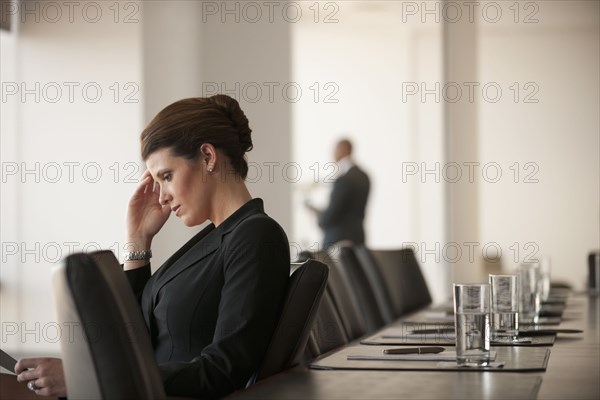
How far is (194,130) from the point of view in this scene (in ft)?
5.78

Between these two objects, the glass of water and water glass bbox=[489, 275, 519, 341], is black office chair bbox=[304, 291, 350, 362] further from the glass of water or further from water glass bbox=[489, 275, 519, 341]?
the glass of water

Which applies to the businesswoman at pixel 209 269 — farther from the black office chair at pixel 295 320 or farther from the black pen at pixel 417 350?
the black pen at pixel 417 350

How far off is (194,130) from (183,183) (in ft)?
0.35

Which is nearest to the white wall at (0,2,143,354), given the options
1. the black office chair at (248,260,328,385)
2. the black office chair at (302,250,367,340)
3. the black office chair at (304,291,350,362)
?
the black office chair at (302,250,367,340)

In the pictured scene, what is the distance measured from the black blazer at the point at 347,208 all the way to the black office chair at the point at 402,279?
256 cm

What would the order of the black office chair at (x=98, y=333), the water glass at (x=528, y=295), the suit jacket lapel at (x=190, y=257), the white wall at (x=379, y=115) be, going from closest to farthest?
the black office chair at (x=98, y=333)
the suit jacket lapel at (x=190, y=257)
the water glass at (x=528, y=295)
the white wall at (x=379, y=115)

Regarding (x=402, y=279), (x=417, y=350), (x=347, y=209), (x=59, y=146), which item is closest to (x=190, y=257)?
(x=417, y=350)

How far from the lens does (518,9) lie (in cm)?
920

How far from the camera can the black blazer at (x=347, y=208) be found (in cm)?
682

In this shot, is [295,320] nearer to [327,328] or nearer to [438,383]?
[438,383]

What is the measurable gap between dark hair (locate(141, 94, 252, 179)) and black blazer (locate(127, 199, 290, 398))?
0.41ft

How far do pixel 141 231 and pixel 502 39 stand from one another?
8.06 metres

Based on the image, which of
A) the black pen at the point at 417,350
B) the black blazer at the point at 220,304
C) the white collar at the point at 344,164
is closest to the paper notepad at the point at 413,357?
the black pen at the point at 417,350

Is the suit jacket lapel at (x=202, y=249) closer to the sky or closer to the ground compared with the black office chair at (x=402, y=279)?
closer to the sky
